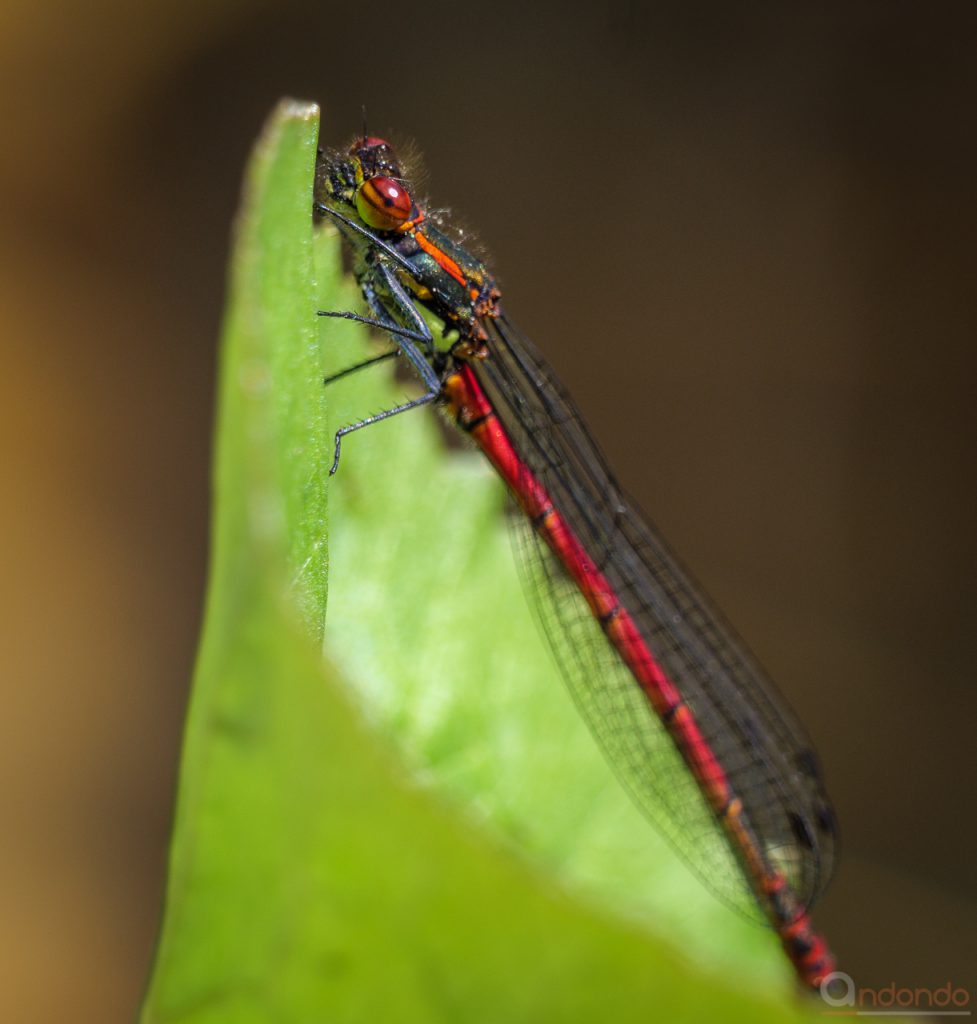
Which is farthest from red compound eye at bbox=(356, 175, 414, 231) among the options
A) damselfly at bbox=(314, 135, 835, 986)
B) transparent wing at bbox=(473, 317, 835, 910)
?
transparent wing at bbox=(473, 317, 835, 910)

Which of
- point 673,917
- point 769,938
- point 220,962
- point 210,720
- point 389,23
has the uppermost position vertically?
point 389,23

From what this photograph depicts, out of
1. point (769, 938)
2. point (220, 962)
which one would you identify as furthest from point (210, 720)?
point (769, 938)

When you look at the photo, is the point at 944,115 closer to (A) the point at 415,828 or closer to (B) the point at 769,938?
(B) the point at 769,938

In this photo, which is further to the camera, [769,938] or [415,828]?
[769,938]

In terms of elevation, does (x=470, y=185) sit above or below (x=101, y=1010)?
above

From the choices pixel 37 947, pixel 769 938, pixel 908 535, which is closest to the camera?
pixel 769 938

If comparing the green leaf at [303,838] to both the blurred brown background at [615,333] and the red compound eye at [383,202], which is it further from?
the blurred brown background at [615,333]

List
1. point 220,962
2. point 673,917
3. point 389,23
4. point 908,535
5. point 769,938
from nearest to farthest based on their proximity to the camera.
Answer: point 220,962, point 673,917, point 769,938, point 908,535, point 389,23

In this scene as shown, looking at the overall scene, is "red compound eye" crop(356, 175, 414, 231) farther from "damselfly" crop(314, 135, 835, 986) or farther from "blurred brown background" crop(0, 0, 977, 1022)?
"blurred brown background" crop(0, 0, 977, 1022)
